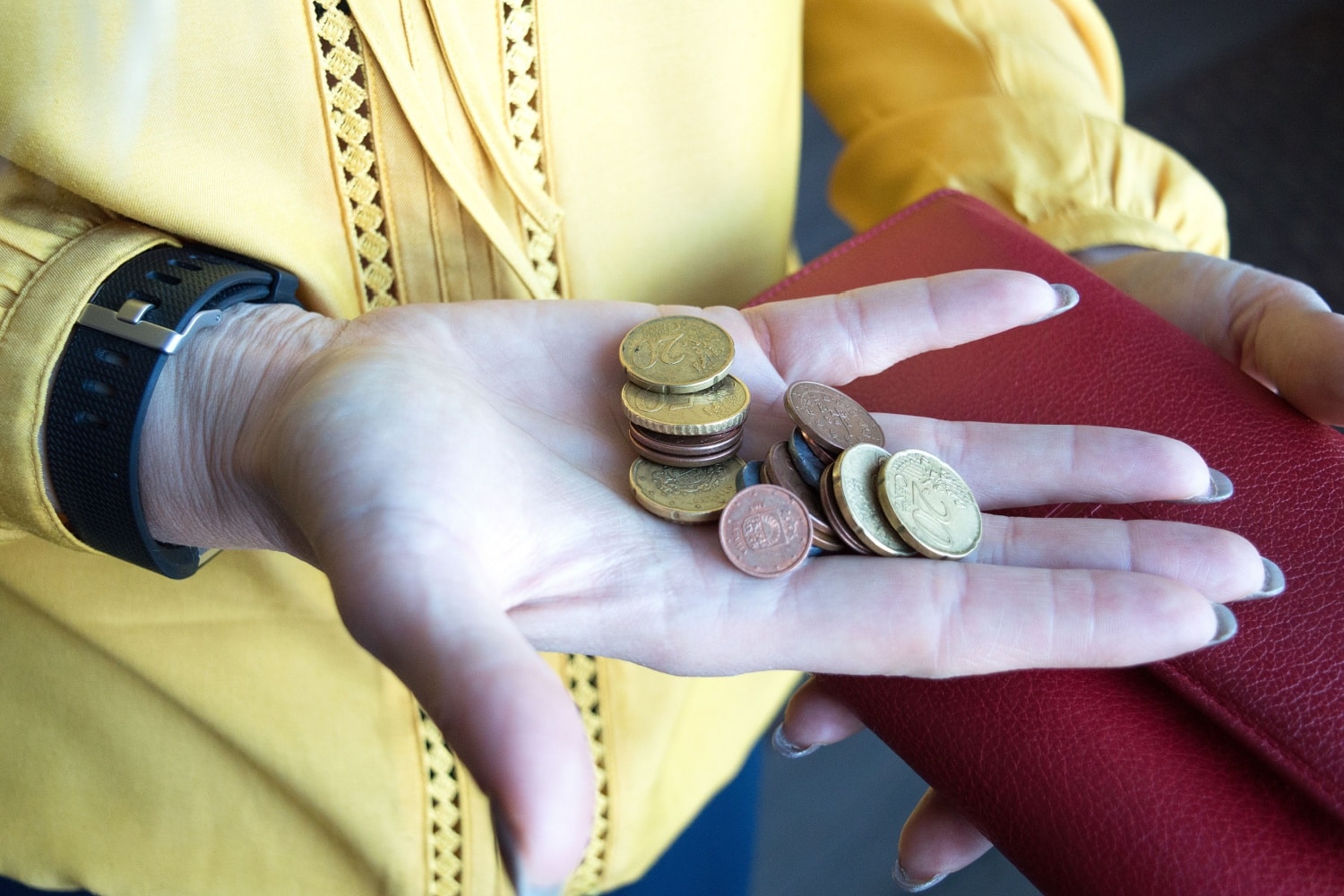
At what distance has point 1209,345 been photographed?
1271 millimetres

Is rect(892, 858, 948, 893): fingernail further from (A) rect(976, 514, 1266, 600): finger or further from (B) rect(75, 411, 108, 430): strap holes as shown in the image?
(B) rect(75, 411, 108, 430): strap holes

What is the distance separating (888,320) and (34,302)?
83 centimetres

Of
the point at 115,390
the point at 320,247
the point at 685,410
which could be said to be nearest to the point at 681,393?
the point at 685,410

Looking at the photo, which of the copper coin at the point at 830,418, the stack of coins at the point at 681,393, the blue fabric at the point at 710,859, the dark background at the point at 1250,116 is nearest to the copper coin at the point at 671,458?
the stack of coins at the point at 681,393

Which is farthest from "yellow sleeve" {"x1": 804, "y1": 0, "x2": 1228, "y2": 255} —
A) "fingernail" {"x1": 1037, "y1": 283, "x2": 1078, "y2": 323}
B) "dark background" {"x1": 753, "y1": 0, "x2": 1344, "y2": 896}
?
"dark background" {"x1": 753, "y1": 0, "x2": 1344, "y2": 896}

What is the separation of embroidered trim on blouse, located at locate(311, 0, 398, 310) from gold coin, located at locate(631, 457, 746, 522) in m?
0.36

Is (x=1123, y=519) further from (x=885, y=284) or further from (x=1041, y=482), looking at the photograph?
(x=885, y=284)

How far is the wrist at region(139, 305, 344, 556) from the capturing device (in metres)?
0.89

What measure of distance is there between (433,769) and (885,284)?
2.49ft

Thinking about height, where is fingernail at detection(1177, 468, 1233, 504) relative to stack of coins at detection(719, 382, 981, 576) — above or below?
below

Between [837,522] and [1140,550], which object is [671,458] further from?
[1140,550]

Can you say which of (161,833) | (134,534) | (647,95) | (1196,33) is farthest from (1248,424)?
(1196,33)

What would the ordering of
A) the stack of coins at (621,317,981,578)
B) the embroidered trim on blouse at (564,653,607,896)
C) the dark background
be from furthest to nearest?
1. the dark background
2. the embroidered trim on blouse at (564,653,607,896)
3. the stack of coins at (621,317,981,578)

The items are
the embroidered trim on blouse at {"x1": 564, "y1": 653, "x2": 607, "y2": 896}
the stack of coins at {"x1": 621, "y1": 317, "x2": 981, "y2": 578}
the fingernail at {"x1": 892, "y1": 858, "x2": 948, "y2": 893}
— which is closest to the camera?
the stack of coins at {"x1": 621, "y1": 317, "x2": 981, "y2": 578}
